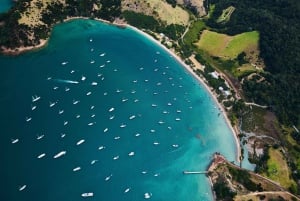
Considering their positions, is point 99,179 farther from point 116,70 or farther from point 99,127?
point 116,70

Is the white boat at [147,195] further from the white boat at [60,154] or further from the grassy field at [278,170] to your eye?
the grassy field at [278,170]

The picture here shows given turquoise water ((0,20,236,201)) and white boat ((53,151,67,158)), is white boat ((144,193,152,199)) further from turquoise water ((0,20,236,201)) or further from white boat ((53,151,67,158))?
white boat ((53,151,67,158))

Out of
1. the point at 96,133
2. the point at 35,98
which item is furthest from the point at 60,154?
the point at 35,98

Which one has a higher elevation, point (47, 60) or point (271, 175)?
point (47, 60)

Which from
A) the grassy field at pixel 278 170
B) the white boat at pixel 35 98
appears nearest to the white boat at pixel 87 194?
the white boat at pixel 35 98

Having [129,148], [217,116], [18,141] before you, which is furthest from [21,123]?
[217,116]

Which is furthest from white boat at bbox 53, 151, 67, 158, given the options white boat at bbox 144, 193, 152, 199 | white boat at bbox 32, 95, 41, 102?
white boat at bbox 144, 193, 152, 199

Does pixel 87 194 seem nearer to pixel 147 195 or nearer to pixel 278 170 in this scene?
pixel 147 195
